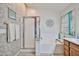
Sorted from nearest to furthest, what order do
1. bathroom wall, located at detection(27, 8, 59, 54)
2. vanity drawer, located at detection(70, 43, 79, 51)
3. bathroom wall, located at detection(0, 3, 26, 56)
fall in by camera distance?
bathroom wall, located at detection(0, 3, 26, 56) < vanity drawer, located at detection(70, 43, 79, 51) < bathroom wall, located at detection(27, 8, 59, 54)

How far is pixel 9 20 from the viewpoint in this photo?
2617 millimetres

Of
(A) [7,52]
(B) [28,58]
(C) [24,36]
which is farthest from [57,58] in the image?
(C) [24,36]

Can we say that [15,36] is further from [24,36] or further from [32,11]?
[32,11]

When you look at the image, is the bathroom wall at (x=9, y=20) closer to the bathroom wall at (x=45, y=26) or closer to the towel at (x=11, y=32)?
the towel at (x=11, y=32)

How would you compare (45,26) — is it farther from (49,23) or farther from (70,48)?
(70,48)

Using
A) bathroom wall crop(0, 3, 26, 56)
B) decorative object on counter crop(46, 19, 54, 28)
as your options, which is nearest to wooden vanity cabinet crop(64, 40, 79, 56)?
decorative object on counter crop(46, 19, 54, 28)

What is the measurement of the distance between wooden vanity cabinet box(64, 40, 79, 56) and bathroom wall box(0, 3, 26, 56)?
1013 mm

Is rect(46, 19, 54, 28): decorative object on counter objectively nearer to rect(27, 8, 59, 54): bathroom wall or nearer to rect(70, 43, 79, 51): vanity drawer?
rect(27, 8, 59, 54): bathroom wall

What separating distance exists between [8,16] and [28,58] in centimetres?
146

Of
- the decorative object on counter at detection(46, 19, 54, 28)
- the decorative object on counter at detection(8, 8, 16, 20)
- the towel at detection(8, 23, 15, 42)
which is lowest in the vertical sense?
the towel at detection(8, 23, 15, 42)

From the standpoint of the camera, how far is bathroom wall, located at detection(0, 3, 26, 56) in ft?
7.65

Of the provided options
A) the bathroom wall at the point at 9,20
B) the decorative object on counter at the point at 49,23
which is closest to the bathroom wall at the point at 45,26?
the decorative object on counter at the point at 49,23

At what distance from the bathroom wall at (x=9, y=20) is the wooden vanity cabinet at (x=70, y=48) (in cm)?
101

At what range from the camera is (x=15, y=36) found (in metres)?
2.81
